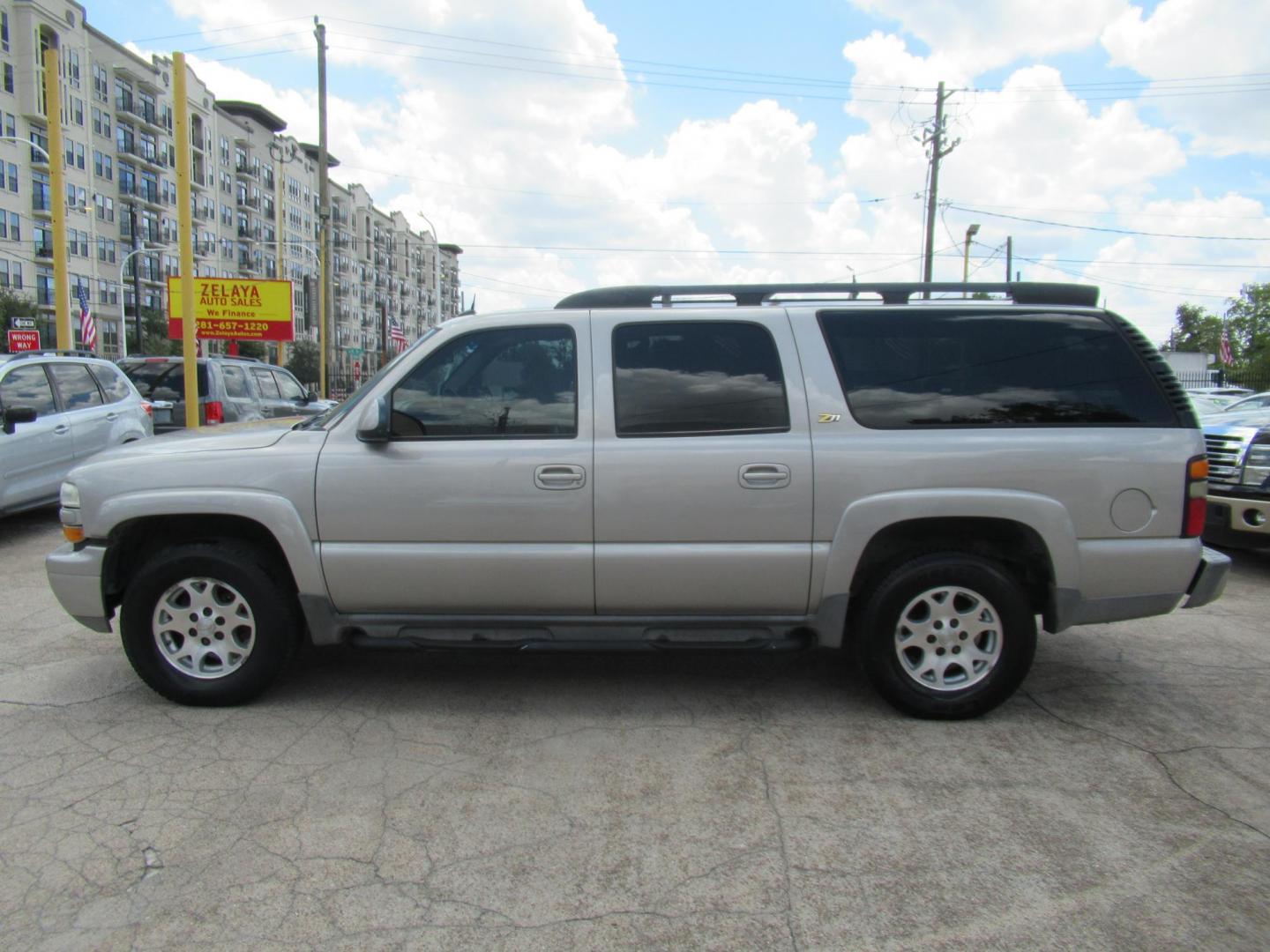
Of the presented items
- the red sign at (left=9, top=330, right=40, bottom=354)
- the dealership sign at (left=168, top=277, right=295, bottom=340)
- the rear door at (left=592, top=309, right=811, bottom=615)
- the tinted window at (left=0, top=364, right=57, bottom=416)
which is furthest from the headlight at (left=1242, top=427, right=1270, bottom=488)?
the red sign at (left=9, top=330, right=40, bottom=354)

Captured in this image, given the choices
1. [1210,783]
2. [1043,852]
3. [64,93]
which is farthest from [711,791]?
[64,93]

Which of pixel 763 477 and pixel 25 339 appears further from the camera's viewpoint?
pixel 25 339

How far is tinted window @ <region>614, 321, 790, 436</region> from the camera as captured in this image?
4.01 m

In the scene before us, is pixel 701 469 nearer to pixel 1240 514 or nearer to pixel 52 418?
pixel 1240 514

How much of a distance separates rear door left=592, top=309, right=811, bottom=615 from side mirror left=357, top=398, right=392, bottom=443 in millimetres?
943

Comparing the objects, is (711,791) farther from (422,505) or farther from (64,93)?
(64,93)

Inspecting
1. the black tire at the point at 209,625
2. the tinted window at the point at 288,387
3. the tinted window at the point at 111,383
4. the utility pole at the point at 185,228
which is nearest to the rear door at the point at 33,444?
the tinted window at the point at 111,383

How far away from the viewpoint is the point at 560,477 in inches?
155

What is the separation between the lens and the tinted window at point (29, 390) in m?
8.26

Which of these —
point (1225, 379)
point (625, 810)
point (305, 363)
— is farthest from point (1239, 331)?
point (625, 810)

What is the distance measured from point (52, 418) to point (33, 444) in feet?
1.57

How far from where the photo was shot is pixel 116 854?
2916 millimetres

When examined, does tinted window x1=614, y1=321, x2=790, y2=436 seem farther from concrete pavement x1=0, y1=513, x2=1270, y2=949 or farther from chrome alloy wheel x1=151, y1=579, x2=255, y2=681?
chrome alloy wheel x1=151, y1=579, x2=255, y2=681

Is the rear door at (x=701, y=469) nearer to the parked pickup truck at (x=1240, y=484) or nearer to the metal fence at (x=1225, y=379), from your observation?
the parked pickup truck at (x=1240, y=484)
